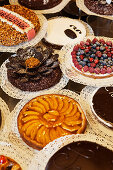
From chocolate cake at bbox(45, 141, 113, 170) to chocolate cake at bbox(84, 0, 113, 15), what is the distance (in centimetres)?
199

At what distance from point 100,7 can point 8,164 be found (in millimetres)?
2378

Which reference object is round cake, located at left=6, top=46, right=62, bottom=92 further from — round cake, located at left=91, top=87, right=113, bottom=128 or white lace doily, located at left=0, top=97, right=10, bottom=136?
round cake, located at left=91, top=87, right=113, bottom=128

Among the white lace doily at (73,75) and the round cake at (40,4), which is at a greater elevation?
the round cake at (40,4)

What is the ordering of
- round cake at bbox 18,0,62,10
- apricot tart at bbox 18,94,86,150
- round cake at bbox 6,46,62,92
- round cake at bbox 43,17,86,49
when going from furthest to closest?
round cake at bbox 18,0,62,10
round cake at bbox 43,17,86,49
round cake at bbox 6,46,62,92
apricot tart at bbox 18,94,86,150

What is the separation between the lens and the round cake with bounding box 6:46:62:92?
2.50 meters

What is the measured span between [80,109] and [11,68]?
0.90m

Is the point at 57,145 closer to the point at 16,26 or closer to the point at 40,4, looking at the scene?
the point at 16,26

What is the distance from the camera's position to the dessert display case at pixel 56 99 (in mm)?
1872

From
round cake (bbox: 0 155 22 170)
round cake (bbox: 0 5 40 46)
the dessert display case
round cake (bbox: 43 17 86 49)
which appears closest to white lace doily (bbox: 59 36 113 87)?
the dessert display case

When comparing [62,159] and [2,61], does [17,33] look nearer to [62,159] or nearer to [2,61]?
[2,61]

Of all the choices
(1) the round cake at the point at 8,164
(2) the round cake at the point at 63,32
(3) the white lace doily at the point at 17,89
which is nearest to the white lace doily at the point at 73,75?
(3) the white lace doily at the point at 17,89

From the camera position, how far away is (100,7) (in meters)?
3.20

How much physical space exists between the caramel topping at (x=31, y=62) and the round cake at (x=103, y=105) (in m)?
0.71

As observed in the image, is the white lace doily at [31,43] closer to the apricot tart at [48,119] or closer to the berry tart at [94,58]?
the berry tart at [94,58]
